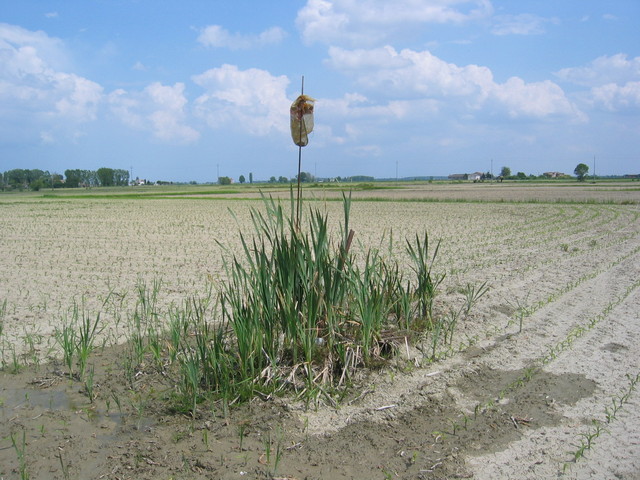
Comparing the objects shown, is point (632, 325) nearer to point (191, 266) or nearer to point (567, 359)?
point (567, 359)

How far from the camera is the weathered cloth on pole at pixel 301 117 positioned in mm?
4355

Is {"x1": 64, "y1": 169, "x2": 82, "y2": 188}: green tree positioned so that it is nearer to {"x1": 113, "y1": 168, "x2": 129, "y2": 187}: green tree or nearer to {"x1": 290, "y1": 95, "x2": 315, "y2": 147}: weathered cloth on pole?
{"x1": 113, "y1": 168, "x2": 129, "y2": 187}: green tree

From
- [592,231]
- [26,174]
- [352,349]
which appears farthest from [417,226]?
[26,174]

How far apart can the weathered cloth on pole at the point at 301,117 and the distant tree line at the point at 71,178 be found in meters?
111

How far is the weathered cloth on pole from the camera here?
14.3ft

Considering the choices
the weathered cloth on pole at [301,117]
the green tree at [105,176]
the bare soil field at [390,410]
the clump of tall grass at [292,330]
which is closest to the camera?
the bare soil field at [390,410]

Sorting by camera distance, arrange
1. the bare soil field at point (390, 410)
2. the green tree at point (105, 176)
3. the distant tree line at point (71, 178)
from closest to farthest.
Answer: the bare soil field at point (390, 410) < the distant tree line at point (71, 178) < the green tree at point (105, 176)

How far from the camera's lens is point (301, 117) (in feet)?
14.3

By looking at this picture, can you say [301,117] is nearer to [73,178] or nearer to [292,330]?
[292,330]

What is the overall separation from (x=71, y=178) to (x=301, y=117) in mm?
121382

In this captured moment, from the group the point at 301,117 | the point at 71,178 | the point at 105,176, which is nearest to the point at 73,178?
the point at 71,178

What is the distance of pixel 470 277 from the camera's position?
323 inches

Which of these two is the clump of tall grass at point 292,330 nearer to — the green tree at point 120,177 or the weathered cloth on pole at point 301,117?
the weathered cloth on pole at point 301,117

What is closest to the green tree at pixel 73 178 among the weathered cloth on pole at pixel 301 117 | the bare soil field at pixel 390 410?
the bare soil field at pixel 390 410
